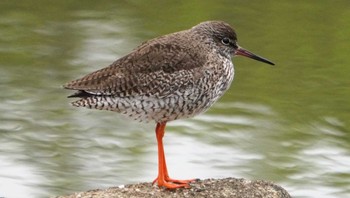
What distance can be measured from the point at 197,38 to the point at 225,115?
2927 mm

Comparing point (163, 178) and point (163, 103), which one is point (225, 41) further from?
point (163, 178)

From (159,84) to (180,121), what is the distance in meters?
3.28

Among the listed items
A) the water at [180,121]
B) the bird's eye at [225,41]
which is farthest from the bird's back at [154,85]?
the water at [180,121]

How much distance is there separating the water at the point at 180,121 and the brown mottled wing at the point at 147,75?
Result: 205 centimetres

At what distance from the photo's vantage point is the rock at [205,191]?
956cm

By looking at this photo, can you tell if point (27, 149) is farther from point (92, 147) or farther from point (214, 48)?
point (214, 48)

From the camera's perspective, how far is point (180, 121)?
1276cm

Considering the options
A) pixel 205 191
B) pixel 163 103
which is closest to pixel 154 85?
pixel 163 103

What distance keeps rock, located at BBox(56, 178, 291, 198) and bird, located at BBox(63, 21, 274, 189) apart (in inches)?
3.2

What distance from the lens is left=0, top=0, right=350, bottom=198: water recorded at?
11.7 metres

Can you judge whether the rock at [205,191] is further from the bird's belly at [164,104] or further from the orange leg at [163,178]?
the bird's belly at [164,104]

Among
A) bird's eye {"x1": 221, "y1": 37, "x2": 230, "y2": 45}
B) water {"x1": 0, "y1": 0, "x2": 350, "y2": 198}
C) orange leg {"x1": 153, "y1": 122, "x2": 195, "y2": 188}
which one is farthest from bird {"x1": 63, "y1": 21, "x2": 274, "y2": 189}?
water {"x1": 0, "y1": 0, "x2": 350, "y2": 198}

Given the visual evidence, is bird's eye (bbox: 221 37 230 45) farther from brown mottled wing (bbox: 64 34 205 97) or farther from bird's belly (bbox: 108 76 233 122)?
bird's belly (bbox: 108 76 233 122)

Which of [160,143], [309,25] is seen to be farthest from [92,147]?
[309,25]
